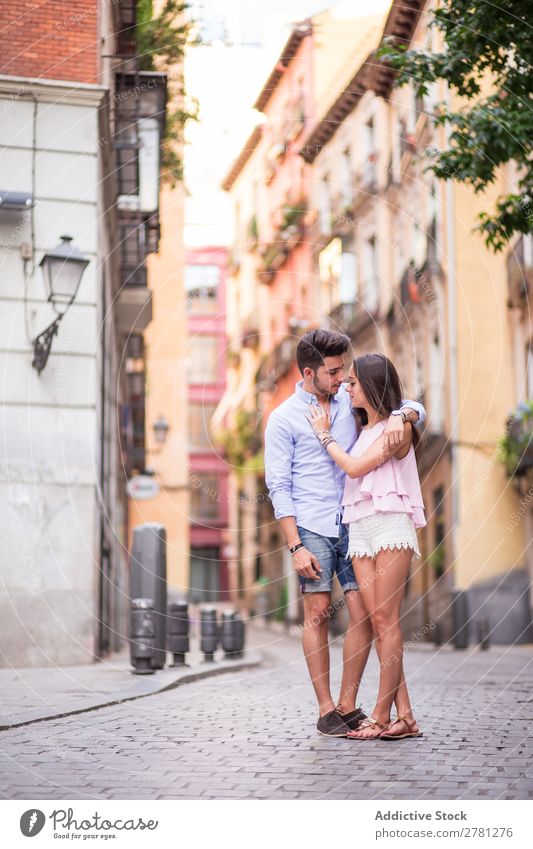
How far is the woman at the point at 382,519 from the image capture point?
5.55 m

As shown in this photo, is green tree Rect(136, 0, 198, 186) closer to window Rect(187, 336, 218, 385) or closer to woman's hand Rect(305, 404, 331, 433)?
woman's hand Rect(305, 404, 331, 433)

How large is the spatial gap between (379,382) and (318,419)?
33 cm

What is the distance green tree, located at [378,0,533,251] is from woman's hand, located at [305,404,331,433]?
5144 millimetres

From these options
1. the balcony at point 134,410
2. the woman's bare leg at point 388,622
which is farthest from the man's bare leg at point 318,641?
the balcony at point 134,410

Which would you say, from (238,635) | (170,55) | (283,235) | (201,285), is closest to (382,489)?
(238,635)

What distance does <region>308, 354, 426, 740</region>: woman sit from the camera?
5.55 m

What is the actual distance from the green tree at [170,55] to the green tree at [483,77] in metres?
2.21

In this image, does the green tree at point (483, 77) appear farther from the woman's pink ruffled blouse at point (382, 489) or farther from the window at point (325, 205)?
the window at point (325, 205)

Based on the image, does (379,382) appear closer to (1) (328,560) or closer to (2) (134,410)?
(1) (328,560)

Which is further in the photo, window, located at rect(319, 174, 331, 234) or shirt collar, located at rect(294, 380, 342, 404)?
window, located at rect(319, 174, 331, 234)

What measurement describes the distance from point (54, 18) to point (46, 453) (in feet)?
12.4

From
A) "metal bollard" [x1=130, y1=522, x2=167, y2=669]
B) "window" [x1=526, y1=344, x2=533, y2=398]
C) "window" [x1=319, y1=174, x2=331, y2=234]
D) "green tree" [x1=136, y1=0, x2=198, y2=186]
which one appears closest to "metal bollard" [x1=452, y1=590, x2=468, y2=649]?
"window" [x1=526, y1=344, x2=533, y2=398]

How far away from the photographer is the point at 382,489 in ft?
18.3

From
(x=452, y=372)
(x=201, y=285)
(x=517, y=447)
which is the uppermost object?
(x=201, y=285)
